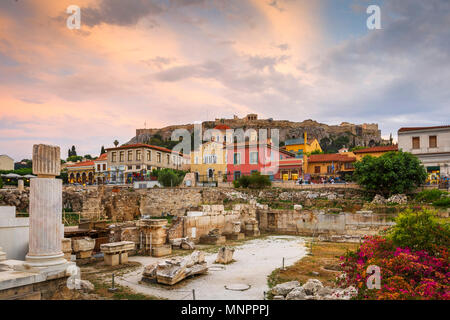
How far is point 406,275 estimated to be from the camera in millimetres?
6473

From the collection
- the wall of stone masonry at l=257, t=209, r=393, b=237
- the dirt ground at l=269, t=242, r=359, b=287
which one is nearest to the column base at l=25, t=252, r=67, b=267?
the dirt ground at l=269, t=242, r=359, b=287

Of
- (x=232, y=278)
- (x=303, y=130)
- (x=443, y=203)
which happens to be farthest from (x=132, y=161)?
(x=303, y=130)

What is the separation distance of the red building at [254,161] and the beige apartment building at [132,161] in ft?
41.4

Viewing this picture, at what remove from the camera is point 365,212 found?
20.8 m

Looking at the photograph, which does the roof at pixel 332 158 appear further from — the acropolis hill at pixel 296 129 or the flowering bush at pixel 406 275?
the acropolis hill at pixel 296 129

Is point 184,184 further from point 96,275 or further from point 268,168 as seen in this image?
point 96,275

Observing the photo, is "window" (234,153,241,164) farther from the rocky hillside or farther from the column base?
the rocky hillside

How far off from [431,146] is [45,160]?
113 ft

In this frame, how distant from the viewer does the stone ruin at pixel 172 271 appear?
29.1 ft

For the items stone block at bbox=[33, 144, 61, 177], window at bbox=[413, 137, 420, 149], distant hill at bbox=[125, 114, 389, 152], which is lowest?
stone block at bbox=[33, 144, 61, 177]

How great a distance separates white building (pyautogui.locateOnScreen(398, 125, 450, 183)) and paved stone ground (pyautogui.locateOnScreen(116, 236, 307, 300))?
22621mm

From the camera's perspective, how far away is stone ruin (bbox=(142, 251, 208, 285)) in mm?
8859
